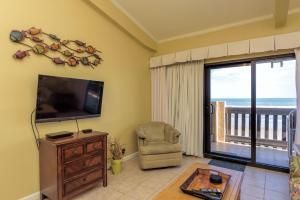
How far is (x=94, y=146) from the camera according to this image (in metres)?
2.45

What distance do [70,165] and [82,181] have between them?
1.02 feet

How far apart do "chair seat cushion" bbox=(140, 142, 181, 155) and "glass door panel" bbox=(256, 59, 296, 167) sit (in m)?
1.60

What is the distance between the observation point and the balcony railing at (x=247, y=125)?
12.4 feet

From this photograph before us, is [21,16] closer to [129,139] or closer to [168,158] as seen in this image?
[129,139]

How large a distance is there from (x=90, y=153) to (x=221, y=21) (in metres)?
3.21

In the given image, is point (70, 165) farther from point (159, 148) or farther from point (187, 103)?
point (187, 103)

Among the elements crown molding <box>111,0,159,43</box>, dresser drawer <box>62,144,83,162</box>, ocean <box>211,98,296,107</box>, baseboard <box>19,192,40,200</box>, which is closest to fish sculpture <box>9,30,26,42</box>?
dresser drawer <box>62,144,83,162</box>

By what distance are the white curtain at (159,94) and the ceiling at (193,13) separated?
3.11 feet

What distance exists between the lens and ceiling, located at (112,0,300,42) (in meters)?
2.92

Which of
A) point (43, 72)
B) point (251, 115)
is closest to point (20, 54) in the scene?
point (43, 72)

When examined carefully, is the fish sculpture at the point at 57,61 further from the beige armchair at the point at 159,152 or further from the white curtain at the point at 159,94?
the white curtain at the point at 159,94

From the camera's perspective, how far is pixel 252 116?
321cm

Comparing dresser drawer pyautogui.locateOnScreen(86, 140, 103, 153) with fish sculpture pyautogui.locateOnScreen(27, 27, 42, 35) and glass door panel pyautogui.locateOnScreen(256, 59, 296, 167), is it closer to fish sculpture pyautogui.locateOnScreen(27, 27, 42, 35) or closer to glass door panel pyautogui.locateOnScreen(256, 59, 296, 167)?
fish sculpture pyautogui.locateOnScreen(27, 27, 42, 35)

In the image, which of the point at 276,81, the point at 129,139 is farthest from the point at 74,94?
the point at 276,81
